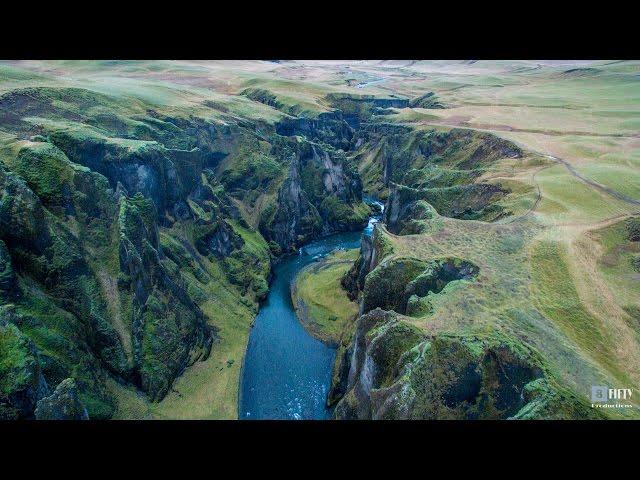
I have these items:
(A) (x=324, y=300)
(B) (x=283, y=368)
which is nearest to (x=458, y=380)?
(B) (x=283, y=368)

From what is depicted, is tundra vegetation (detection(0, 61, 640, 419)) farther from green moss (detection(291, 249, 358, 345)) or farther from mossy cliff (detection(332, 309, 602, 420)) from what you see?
green moss (detection(291, 249, 358, 345))

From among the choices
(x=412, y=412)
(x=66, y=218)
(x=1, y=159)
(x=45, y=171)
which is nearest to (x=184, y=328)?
(x=66, y=218)

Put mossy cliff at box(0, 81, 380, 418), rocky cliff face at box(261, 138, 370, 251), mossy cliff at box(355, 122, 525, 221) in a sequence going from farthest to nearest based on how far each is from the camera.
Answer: rocky cliff face at box(261, 138, 370, 251) < mossy cliff at box(355, 122, 525, 221) < mossy cliff at box(0, 81, 380, 418)

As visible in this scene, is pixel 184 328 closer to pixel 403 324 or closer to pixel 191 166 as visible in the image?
pixel 403 324

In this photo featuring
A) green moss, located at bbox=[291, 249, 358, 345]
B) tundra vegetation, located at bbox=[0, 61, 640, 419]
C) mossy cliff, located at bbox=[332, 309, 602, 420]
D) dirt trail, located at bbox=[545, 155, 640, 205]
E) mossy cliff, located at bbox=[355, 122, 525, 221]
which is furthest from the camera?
mossy cliff, located at bbox=[355, 122, 525, 221]

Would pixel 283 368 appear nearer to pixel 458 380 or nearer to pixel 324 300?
pixel 324 300

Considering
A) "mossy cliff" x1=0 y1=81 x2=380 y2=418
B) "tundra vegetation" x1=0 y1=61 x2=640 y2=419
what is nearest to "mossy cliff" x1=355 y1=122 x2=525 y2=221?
"tundra vegetation" x1=0 y1=61 x2=640 y2=419
